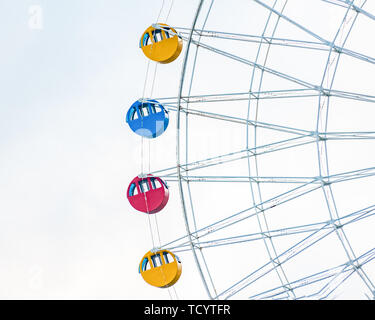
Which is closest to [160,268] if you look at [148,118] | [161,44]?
[148,118]

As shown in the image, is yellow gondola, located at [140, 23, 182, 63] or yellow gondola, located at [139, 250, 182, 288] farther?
yellow gondola, located at [140, 23, 182, 63]

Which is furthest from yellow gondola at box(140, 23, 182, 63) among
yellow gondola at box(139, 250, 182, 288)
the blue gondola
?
yellow gondola at box(139, 250, 182, 288)

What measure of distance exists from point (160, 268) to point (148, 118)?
13.7ft

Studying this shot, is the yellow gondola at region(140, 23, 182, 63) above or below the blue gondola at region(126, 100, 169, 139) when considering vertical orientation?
above

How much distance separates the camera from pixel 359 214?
64.1 feet

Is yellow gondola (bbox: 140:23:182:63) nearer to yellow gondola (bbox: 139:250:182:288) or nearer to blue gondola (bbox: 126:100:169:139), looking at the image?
blue gondola (bbox: 126:100:169:139)

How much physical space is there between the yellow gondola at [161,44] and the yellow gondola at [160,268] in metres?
5.45

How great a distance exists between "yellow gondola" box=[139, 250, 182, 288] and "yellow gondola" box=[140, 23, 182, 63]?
5454 millimetres

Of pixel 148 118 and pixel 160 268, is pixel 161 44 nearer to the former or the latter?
pixel 148 118

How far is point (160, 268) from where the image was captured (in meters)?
20.2

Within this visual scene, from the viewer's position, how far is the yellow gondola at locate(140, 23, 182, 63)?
67.7 ft

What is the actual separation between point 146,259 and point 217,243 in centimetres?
201
